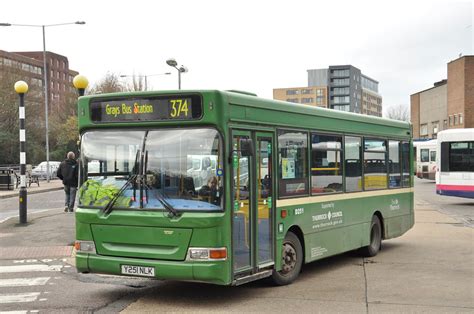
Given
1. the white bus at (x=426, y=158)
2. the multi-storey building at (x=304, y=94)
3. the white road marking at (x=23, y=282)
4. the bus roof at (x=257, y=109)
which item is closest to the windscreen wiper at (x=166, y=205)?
the bus roof at (x=257, y=109)

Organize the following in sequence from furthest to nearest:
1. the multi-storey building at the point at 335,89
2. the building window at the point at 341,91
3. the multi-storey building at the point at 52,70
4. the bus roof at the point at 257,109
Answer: the building window at the point at 341,91
the multi-storey building at the point at 335,89
the multi-storey building at the point at 52,70
the bus roof at the point at 257,109

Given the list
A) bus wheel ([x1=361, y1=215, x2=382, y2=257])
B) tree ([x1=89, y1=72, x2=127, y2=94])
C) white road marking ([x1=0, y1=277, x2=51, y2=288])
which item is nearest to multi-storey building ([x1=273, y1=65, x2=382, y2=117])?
tree ([x1=89, y1=72, x2=127, y2=94])

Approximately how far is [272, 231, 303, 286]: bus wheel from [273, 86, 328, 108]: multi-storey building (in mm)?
145581

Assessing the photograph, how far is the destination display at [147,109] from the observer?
740cm

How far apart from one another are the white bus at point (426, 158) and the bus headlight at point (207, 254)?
4251cm

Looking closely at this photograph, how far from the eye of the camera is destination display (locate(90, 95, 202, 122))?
24.3ft

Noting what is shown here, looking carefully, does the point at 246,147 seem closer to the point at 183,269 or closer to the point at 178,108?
the point at 178,108

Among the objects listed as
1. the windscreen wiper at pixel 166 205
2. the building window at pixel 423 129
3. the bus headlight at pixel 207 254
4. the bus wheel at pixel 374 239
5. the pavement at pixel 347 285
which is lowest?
the pavement at pixel 347 285

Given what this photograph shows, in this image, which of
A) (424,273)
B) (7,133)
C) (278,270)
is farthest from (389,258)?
(7,133)

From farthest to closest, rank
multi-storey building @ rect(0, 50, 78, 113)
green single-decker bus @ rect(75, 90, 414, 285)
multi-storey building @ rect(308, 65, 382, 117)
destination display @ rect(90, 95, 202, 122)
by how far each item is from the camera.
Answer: multi-storey building @ rect(308, 65, 382, 117)
multi-storey building @ rect(0, 50, 78, 113)
destination display @ rect(90, 95, 202, 122)
green single-decker bus @ rect(75, 90, 414, 285)

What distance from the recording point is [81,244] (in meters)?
7.88

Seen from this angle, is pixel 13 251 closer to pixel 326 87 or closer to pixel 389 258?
pixel 389 258

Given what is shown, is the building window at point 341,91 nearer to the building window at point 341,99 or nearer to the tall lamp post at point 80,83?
the building window at point 341,99

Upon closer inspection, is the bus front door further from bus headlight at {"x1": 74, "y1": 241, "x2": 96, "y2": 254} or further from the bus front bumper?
bus headlight at {"x1": 74, "y1": 241, "x2": 96, "y2": 254}
